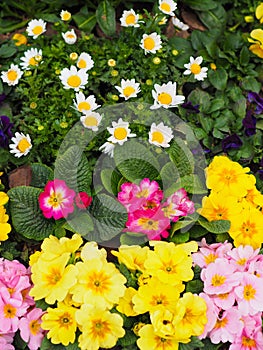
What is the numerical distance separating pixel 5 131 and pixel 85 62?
492 mm

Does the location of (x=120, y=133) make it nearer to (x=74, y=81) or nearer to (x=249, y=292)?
(x=74, y=81)

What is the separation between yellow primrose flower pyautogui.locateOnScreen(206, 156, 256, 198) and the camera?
2.65 metres

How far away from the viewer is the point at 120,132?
274 cm

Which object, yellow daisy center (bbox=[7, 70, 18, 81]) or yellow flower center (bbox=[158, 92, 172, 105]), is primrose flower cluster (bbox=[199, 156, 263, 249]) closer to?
yellow flower center (bbox=[158, 92, 172, 105])

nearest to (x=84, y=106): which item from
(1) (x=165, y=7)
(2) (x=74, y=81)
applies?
(2) (x=74, y=81)

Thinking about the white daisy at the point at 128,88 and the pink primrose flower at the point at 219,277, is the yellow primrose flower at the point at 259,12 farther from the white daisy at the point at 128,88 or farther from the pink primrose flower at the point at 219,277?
the pink primrose flower at the point at 219,277

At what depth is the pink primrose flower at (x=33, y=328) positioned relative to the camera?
2363 millimetres

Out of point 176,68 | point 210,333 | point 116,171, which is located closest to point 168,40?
point 176,68

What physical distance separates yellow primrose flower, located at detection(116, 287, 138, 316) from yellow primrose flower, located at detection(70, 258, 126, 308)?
4cm

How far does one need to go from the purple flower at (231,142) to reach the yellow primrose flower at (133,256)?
2.47ft

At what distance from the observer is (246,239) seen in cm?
261

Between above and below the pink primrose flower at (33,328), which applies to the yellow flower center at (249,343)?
above

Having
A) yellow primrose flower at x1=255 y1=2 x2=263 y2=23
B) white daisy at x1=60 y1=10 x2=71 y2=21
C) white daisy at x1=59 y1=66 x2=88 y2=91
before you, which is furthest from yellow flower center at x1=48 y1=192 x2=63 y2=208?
yellow primrose flower at x1=255 y1=2 x2=263 y2=23

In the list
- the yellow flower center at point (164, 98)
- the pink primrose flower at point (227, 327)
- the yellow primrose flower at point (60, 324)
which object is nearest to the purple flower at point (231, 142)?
the yellow flower center at point (164, 98)
